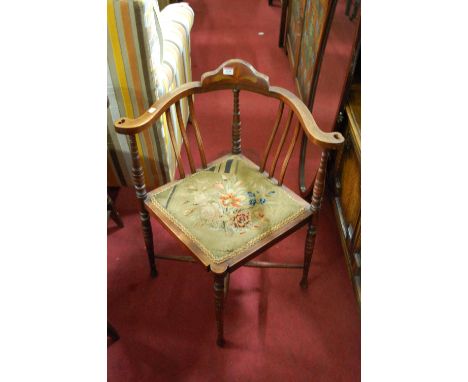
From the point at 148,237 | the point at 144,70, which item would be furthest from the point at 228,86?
the point at 148,237

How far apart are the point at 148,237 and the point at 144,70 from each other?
660 millimetres

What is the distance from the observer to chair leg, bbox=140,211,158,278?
4.71ft

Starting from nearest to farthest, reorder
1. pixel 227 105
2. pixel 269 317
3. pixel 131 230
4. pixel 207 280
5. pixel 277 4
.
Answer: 1. pixel 269 317
2. pixel 207 280
3. pixel 131 230
4. pixel 227 105
5. pixel 277 4

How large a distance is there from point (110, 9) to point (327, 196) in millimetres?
1340

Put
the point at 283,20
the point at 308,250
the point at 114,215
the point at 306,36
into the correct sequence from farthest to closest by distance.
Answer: the point at 283,20, the point at 306,36, the point at 114,215, the point at 308,250

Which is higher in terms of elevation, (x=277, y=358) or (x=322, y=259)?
(x=322, y=259)

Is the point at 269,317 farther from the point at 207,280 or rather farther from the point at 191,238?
the point at 191,238

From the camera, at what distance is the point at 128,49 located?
1421mm

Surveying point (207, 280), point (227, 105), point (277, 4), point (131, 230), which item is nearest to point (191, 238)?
point (207, 280)

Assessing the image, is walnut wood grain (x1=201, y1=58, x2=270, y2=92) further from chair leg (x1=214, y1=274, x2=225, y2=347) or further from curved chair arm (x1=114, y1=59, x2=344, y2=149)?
chair leg (x1=214, y1=274, x2=225, y2=347)

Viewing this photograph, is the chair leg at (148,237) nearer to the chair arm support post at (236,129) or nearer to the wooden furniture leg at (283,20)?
the chair arm support post at (236,129)

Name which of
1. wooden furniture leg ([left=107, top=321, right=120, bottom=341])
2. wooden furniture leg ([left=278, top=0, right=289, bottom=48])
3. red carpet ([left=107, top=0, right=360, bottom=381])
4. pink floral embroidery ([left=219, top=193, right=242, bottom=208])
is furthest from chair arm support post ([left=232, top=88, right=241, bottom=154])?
wooden furniture leg ([left=278, top=0, right=289, bottom=48])

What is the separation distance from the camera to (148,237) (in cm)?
151

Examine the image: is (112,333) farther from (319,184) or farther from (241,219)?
(319,184)
